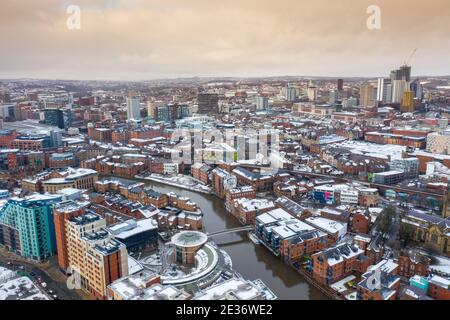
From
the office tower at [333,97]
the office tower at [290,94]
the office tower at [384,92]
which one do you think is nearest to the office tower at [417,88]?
the office tower at [384,92]

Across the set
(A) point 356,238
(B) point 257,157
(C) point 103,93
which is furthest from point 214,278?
(C) point 103,93

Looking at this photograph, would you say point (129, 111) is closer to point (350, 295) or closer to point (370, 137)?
point (370, 137)

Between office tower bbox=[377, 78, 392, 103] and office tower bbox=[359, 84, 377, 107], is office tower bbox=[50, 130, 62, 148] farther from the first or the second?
office tower bbox=[377, 78, 392, 103]

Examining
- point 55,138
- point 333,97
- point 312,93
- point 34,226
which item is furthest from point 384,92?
point 34,226

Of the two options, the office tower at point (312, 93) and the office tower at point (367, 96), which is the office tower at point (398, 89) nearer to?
the office tower at point (367, 96)

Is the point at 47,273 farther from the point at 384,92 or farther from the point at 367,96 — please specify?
the point at 384,92
